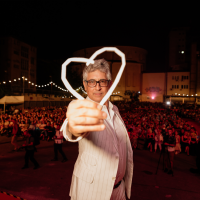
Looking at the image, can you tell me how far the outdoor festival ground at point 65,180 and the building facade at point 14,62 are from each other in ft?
95.6

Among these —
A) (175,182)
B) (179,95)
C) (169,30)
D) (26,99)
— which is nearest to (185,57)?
(169,30)

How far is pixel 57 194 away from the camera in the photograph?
16.5ft

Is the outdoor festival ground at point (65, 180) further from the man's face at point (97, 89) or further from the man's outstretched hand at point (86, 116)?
the man's outstretched hand at point (86, 116)

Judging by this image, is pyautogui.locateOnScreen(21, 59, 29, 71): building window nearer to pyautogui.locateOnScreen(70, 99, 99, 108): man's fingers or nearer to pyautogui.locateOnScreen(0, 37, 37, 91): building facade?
pyautogui.locateOnScreen(0, 37, 37, 91): building facade

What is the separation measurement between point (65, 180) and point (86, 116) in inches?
224

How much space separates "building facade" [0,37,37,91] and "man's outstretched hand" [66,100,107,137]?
35.2m

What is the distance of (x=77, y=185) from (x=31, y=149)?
6.00m

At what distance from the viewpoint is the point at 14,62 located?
35.4 meters

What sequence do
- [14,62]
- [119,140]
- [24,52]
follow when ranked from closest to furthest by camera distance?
[119,140] → [14,62] → [24,52]

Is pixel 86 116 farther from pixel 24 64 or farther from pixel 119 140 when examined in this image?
pixel 24 64

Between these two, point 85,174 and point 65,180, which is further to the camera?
point 65,180

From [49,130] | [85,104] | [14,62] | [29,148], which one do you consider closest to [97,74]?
[85,104]

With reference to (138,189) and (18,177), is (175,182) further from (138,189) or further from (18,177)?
(18,177)

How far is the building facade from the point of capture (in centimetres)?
3416
